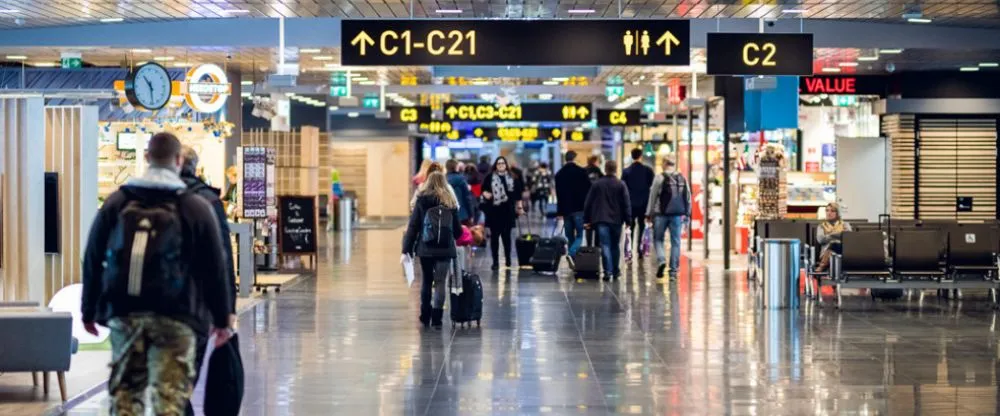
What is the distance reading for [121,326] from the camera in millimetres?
6457

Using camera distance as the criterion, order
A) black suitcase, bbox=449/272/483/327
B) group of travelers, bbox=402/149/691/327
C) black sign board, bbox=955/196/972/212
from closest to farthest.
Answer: group of travelers, bbox=402/149/691/327, black suitcase, bbox=449/272/483/327, black sign board, bbox=955/196/972/212

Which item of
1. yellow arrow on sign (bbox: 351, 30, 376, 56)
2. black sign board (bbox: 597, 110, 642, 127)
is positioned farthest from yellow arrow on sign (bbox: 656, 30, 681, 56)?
black sign board (bbox: 597, 110, 642, 127)

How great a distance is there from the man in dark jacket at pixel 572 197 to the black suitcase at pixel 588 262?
96 centimetres

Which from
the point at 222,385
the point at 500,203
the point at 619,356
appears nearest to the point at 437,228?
the point at 619,356

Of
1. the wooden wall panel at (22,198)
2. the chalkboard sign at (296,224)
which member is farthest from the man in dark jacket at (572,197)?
the wooden wall panel at (22,198)

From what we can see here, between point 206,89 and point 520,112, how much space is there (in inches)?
625

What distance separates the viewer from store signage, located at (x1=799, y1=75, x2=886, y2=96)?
2534 cm

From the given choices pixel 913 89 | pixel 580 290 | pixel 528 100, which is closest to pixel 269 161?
pixel 580 290

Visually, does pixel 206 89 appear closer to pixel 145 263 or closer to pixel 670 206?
pixel 670 206

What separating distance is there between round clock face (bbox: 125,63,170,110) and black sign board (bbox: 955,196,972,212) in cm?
1420

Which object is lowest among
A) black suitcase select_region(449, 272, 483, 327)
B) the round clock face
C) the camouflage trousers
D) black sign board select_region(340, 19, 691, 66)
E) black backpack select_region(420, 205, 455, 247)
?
black suitcase select_region(449, 272, 483, 327)

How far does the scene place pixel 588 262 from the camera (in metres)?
20.7

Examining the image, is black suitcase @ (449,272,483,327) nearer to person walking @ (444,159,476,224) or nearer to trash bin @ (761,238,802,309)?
trash bin @ (761,238,802,309)

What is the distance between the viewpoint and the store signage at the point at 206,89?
67.8 feet
